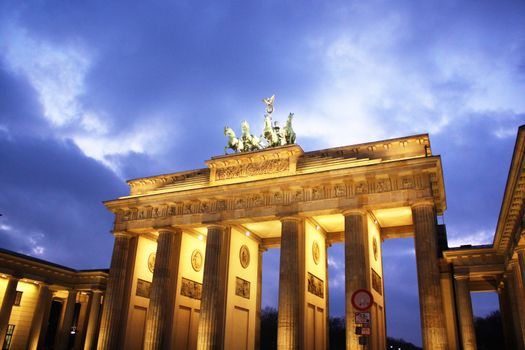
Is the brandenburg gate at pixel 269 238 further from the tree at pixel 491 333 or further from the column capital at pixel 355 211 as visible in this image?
the tree at pixel 491 333

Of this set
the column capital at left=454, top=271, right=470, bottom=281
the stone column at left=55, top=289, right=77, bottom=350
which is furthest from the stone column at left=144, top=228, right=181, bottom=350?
the column capital at left=454, top=271, right=470, bottom=281

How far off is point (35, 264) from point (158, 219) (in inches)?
465

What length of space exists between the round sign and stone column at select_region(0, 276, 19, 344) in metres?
31.9

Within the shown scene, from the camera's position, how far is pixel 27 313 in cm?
4034

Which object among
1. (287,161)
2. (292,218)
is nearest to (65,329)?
(292,218)

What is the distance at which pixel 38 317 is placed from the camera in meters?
38.7

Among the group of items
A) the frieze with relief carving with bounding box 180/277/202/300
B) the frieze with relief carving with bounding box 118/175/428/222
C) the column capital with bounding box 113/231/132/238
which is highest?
the frieze with relief carving with bounding box 118/175/428/222

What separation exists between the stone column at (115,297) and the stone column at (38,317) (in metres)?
8.29

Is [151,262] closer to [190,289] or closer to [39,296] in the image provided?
[190,289]

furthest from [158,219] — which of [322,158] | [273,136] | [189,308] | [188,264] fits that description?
[322,158]

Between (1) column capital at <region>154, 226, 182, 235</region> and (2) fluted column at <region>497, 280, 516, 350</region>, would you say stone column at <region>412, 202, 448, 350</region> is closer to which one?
(2) fluted column at <region>497, 280, 516, 350</region>

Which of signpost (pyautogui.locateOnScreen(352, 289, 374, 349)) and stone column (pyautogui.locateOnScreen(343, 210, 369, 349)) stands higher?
stone column (pyautogui.locateOnScreen(343, 210, 369, 349))

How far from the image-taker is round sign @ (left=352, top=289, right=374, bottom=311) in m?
13.1

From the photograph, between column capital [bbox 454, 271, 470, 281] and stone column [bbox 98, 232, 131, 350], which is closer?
column capital [bbox 454, 271, 470, 281]
